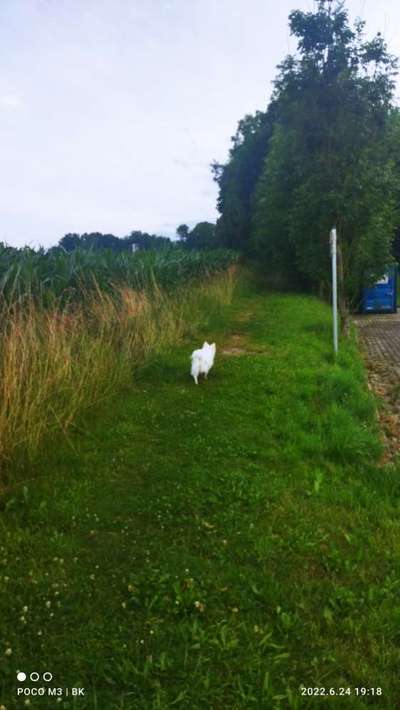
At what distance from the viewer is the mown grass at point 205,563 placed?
2.24 m

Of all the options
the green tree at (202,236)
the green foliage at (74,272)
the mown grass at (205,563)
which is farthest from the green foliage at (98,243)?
the green tree at (202,236)

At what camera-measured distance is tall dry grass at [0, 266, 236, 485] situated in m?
4.04

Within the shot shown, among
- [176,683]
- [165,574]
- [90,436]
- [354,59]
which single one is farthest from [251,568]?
[354,59]

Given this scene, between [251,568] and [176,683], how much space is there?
0.86 metres

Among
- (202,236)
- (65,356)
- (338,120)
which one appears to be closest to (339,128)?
(338,120)

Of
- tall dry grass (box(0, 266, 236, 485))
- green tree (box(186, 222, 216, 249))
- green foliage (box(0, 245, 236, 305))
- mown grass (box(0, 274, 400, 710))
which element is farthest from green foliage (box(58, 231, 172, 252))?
green tree (box(186, 222, 216, 249))

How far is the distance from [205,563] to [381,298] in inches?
667

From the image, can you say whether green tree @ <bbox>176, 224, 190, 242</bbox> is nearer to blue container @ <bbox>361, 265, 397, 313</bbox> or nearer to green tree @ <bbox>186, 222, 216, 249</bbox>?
green tree @ <bbox>186, 222, 216, 249</bbox>

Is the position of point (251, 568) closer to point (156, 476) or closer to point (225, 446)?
point (156, 476)

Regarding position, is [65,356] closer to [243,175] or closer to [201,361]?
[201,361]

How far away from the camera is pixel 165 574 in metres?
2.82

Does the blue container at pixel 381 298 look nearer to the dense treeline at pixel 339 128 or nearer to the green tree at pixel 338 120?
the dense treeline at pixel 339 128

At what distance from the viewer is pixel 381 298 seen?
60.0 feet

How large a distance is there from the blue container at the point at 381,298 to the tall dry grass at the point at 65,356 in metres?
10.8
